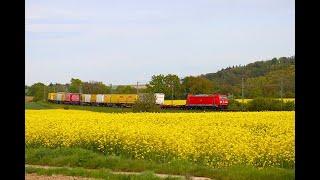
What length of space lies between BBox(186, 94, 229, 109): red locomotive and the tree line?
2855 millimetres

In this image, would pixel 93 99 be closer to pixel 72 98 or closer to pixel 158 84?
pixel 72 98

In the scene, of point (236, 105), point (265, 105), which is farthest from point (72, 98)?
point (265, 105)

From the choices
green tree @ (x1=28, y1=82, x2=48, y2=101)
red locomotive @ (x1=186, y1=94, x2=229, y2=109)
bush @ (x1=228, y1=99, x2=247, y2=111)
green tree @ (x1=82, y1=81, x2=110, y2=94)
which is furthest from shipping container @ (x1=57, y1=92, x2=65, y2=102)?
bush @ (x1=228, y1=99, x2=247, y2=111)

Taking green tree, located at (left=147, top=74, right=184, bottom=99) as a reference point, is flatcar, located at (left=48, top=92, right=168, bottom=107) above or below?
below

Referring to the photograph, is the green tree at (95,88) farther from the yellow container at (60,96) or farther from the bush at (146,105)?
the bush at (146,105)

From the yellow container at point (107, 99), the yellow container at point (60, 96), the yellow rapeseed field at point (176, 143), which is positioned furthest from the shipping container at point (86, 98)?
the yellow rapeseed field at point (176, 143)

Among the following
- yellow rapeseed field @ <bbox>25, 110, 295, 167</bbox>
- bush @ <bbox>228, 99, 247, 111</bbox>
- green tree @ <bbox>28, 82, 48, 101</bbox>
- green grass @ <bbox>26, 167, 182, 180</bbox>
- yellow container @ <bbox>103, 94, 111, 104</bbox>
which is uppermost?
green tree @ <bbox>28, 82, 48, 101</bbox>

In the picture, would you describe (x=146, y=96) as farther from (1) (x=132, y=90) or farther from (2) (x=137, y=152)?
(1) (x=132, y=90)

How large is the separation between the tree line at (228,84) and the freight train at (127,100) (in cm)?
179

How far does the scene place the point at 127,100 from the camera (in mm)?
47469

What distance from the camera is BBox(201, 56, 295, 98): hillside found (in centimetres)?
4053

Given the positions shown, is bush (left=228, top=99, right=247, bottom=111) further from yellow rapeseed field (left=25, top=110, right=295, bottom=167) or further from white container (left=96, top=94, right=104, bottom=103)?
yellow rapeseed field (left=25, top=110, right=295, bottom=167)

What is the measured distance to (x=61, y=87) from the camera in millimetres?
67125

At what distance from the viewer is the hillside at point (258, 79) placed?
40531mm
